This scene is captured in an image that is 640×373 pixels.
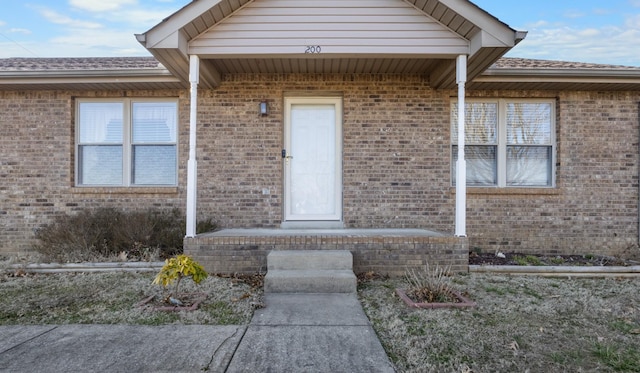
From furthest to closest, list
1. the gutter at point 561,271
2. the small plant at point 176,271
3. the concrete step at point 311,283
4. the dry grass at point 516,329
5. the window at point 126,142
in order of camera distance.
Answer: the window at point 126,142, the gutter at point 561,271, the concrete step at point 311,283, the small plant at point 176,271, the dry grass at point 516,329

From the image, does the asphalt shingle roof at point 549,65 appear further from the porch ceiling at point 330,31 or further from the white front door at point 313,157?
the white front door at point 313,157

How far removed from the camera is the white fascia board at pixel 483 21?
4852mm

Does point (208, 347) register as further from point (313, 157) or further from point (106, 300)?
point (313, 157)

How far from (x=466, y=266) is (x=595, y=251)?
3.21 m

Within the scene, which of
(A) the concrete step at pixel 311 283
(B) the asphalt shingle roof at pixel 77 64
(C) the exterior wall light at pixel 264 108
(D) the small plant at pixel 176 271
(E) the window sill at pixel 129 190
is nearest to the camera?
(D) the small plant at pixel 176 271

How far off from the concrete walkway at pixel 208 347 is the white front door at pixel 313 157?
3.25 meters

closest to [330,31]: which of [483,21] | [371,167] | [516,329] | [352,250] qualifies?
[483,21]

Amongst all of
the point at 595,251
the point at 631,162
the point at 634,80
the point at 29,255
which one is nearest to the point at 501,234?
the point at 595,251

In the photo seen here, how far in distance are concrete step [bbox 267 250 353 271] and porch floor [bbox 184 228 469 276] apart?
0.37 m

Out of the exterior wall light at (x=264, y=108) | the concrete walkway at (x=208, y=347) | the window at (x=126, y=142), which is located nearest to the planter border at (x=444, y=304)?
the concrete walkway at (x=208, y=347)

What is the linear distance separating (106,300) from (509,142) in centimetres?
676

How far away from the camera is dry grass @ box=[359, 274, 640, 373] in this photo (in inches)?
108

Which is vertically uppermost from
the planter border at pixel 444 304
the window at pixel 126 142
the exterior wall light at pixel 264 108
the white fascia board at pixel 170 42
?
the white fascia board at pixel 170 42

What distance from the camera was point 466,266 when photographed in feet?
17.5
